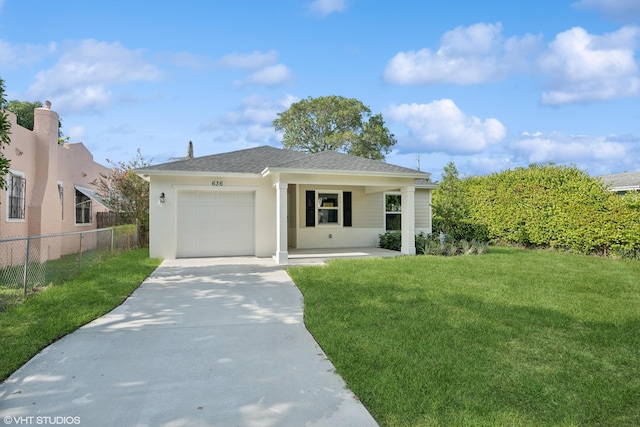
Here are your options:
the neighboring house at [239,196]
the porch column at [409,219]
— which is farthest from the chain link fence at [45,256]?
the porch column at [409,219]

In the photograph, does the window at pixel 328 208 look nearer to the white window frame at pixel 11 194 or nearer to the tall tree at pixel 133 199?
the tall tree at pixel 133 199

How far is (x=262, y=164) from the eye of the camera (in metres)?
13.4

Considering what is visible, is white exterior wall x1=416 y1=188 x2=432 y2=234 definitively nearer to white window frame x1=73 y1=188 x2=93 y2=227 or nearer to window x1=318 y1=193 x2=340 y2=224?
window x1=318 y1=193 x2=340 y2=224

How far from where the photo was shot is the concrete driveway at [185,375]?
2.97m

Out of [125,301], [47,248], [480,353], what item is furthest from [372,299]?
[47,248]

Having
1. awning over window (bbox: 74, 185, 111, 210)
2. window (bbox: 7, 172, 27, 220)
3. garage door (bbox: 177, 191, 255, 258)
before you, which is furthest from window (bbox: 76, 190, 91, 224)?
garage door (bbox: 177, 191, 255, 258)

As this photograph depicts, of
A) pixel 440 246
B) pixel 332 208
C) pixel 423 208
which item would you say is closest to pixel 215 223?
pixel 332 208

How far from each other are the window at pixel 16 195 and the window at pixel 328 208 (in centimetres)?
978

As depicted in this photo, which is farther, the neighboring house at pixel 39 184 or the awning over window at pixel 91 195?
the awning over window at pixel 91 195

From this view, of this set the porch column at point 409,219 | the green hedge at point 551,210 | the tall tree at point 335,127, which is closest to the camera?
the green hedge at point 551,210

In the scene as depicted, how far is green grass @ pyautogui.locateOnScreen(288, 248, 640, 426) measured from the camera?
3.08 m

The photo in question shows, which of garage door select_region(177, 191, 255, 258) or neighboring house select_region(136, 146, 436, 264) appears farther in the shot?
garage door select_region(177, 191, 255, 258)

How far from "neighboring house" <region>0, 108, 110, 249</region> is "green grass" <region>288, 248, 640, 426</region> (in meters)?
9.06

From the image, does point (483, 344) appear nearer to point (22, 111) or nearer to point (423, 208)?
point (423, 208)
